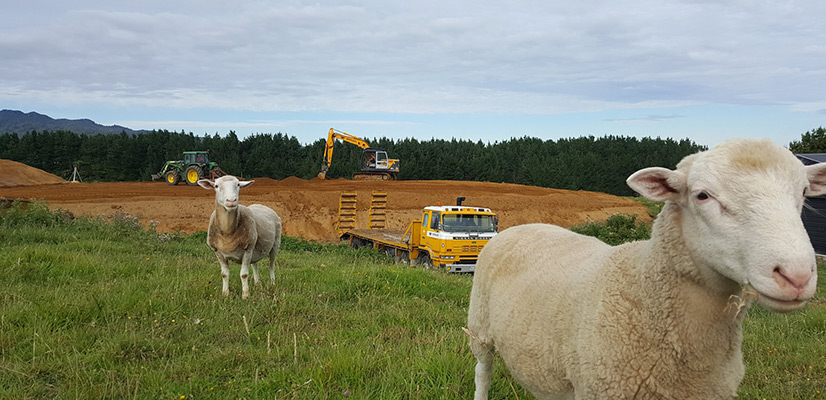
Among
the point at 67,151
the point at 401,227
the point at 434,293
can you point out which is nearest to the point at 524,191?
the point at 401,227

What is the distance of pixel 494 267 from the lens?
3902 millimetres

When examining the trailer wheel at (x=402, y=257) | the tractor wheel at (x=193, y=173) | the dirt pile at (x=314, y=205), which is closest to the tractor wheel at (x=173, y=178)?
the tractor wheel at (x=193, y=173)

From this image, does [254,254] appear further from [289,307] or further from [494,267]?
[494,267]

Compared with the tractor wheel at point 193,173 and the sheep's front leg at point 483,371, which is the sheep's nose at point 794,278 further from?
the tractor wheel at point 193,173

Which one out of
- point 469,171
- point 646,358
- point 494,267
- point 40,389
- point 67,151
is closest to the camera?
point 646,358

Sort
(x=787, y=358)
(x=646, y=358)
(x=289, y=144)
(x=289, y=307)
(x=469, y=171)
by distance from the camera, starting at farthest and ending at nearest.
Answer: (x=289, y=144) < (x=469, y=171) < (x=289, y=307) < (x=787, y=358) < (x=646, y=358)

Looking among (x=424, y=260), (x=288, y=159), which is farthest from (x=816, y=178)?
(x=288, y=159)

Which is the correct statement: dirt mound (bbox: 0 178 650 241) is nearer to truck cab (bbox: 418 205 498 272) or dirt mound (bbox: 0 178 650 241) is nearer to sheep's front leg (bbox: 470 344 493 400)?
truck cab (bbox: 418 205 498 272)

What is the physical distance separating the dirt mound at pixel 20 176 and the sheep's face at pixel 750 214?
5039cm

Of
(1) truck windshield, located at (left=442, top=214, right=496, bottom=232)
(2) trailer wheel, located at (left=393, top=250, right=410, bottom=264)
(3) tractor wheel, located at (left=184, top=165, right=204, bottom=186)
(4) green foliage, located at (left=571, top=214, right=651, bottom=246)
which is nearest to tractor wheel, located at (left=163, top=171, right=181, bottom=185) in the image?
(3) tractor wheel, located at (left=184, top=165, right=204, bottom=186)

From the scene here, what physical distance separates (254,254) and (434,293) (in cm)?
335

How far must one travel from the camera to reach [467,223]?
15.2 meters

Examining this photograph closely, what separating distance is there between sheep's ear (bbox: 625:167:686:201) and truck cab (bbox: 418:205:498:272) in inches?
462

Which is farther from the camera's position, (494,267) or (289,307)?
(289,307)
